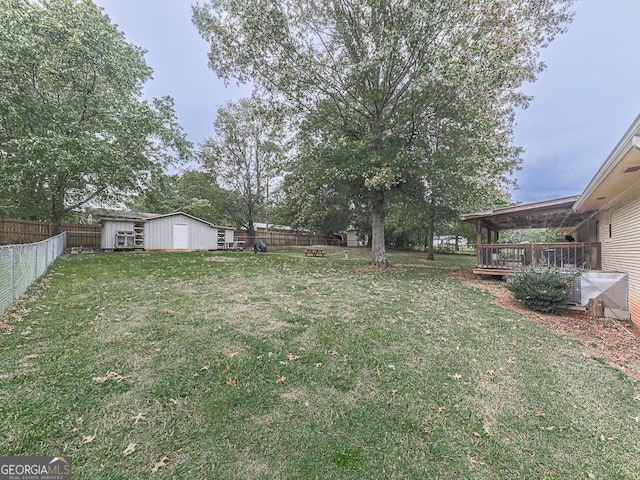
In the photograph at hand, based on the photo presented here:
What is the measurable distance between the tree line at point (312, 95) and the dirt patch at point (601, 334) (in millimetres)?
5253

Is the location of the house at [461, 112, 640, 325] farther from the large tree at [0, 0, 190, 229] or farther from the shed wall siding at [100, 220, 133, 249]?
the shed wall siding at [100, 220, 133, 249]

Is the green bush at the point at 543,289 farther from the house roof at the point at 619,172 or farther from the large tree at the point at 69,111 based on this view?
the large tree at the point at 69,111

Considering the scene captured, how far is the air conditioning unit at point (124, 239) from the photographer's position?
15930mm

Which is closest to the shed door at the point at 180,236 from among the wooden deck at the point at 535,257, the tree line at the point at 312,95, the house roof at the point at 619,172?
the tree line at the point at 312,95

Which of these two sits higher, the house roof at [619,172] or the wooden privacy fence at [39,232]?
the house roof at [619,172]

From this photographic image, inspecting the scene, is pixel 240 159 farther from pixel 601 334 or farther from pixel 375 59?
pixel 601 334

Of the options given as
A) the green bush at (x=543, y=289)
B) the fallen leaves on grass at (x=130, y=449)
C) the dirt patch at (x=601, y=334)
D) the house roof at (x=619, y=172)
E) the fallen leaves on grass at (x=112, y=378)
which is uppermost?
the house roof at (x=619, y=172)

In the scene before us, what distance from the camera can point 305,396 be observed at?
2.85m

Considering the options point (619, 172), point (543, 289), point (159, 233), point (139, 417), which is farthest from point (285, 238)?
point (139, 417)

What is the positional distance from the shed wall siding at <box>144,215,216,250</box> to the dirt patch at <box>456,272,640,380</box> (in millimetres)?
17057

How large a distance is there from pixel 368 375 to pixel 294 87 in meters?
10.0

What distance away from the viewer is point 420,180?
36.9ft

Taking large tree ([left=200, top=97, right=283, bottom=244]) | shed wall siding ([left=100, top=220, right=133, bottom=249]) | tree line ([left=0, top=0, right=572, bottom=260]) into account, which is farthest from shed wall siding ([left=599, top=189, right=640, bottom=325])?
shed wall siding ([left=100, top=220, right=133, bottom=249])

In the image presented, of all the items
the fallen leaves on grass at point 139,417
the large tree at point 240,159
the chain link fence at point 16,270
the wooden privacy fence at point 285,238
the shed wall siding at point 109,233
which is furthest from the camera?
the wooden privacy fence at point 285,238
